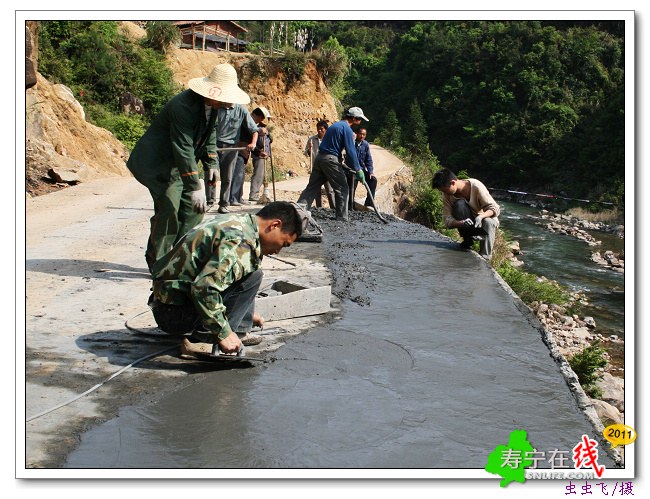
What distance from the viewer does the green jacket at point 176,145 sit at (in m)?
5.90

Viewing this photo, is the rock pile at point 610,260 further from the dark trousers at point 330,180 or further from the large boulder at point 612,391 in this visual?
the dark trousers at point 330,180

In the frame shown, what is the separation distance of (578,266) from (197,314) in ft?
65.2

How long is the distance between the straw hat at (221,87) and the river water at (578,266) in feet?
29.9

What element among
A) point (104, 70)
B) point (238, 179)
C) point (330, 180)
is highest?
point (104, 70)

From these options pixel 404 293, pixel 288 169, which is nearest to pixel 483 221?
pixel 404 293

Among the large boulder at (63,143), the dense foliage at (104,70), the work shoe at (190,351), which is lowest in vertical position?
the work shoe at (190,351)

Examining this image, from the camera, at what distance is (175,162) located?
6098 millimetres

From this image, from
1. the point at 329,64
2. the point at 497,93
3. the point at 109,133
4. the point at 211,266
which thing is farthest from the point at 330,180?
the point at 497,93

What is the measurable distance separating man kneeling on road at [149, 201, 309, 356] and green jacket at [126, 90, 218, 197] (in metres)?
1.62

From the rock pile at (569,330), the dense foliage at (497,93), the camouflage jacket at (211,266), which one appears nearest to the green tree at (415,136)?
the dense foliage at (497,93)

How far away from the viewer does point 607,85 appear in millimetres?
46562

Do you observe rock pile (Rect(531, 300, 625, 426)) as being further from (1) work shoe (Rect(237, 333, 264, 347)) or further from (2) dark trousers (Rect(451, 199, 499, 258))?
(1) work shoe (Rect(237, 333, 264, 347))

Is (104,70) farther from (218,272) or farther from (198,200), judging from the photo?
(218,272)
